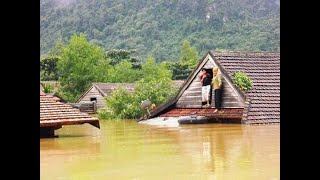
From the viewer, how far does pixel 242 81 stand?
24688 mm

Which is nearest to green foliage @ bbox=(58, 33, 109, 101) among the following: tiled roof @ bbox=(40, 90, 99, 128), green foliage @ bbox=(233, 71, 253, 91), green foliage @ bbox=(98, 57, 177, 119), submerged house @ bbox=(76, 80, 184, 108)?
submerged house @ bbox=(76, 80, 184, 108)

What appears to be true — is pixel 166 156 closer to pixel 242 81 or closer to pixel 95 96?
pixel 242 81

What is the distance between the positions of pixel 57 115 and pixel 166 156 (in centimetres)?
514

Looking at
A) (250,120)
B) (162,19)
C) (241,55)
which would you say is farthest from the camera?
(162,19)

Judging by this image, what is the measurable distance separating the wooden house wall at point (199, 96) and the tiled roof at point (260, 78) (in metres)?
0.49

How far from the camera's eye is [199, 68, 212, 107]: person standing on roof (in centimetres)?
2631

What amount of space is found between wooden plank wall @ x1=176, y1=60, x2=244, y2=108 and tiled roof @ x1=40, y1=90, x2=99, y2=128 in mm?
9049

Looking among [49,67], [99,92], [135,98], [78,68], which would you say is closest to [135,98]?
[135,98]

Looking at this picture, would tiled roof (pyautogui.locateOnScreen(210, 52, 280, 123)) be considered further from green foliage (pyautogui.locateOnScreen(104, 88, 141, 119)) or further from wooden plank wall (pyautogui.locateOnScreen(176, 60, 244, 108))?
green foliage (pyautogui.locateOnScreen(104, 88, 141, 119))
